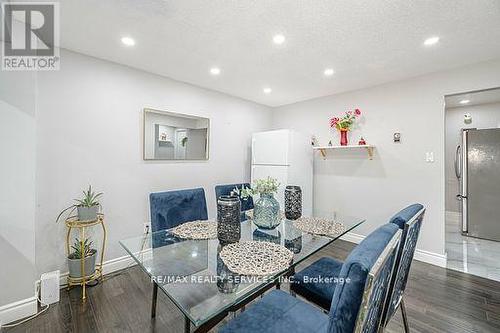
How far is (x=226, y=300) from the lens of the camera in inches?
39.1

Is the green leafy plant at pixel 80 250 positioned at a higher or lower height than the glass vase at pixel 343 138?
lower

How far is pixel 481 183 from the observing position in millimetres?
3670

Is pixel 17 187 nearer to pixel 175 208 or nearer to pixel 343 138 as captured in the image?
pixel 175 208

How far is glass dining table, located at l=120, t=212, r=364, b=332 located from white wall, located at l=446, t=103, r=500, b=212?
4.26 meters

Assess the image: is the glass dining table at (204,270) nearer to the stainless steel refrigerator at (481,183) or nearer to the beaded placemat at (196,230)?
the beaded placemat at (196,230)

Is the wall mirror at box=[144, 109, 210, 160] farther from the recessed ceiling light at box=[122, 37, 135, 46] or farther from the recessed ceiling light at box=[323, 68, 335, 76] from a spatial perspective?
the recessed ceiling light at box=[323, 68, 335, 76]

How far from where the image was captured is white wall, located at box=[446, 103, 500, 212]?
4.06 m

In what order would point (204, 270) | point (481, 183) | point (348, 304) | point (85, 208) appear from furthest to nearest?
point (481, 183) → point (85, 208) → point (204, 270) → point (348, 304)

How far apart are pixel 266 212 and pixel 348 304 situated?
3.73 feet

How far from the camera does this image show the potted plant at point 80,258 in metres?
2.13

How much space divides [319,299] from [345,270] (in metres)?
0.83

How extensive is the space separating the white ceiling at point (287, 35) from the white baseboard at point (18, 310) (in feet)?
7.53

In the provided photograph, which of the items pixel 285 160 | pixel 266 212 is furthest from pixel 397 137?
pixel 266 212

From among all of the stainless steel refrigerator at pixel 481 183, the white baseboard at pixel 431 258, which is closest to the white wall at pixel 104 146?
the white baseboard at pixel 431 258
